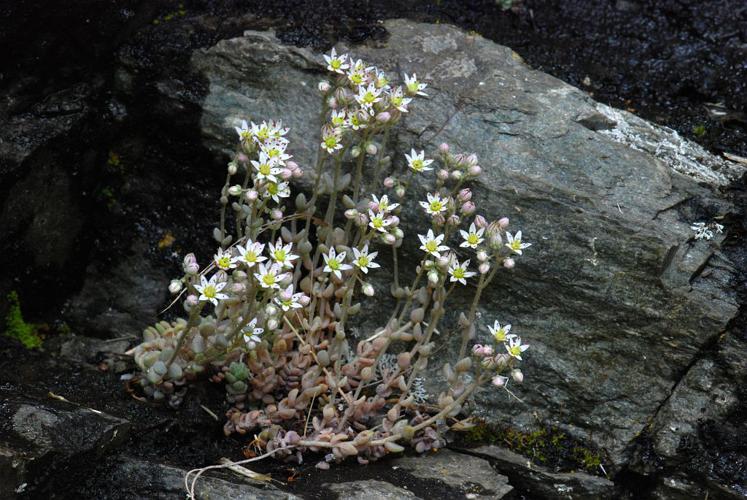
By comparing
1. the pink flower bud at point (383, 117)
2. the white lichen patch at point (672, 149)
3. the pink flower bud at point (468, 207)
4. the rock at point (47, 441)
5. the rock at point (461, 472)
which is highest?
the pink flower bud at point (383, 117)

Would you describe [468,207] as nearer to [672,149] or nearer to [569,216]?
[569,216]

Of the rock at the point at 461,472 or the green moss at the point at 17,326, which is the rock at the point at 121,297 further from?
the rock at the point at 461,472

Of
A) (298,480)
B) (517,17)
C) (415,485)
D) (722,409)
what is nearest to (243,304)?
(298,480)

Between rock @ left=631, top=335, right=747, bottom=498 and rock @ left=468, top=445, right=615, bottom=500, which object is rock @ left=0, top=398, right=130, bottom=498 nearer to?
rock @ left=468, top=445, right=615, bottom=500

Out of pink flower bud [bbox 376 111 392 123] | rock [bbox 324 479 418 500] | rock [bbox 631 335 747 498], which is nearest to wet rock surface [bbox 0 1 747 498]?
rock [bbox 631 335 747 498]

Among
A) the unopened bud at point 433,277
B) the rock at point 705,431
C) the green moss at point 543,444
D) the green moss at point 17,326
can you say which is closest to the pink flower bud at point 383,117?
the unopened bud at point 433,277
